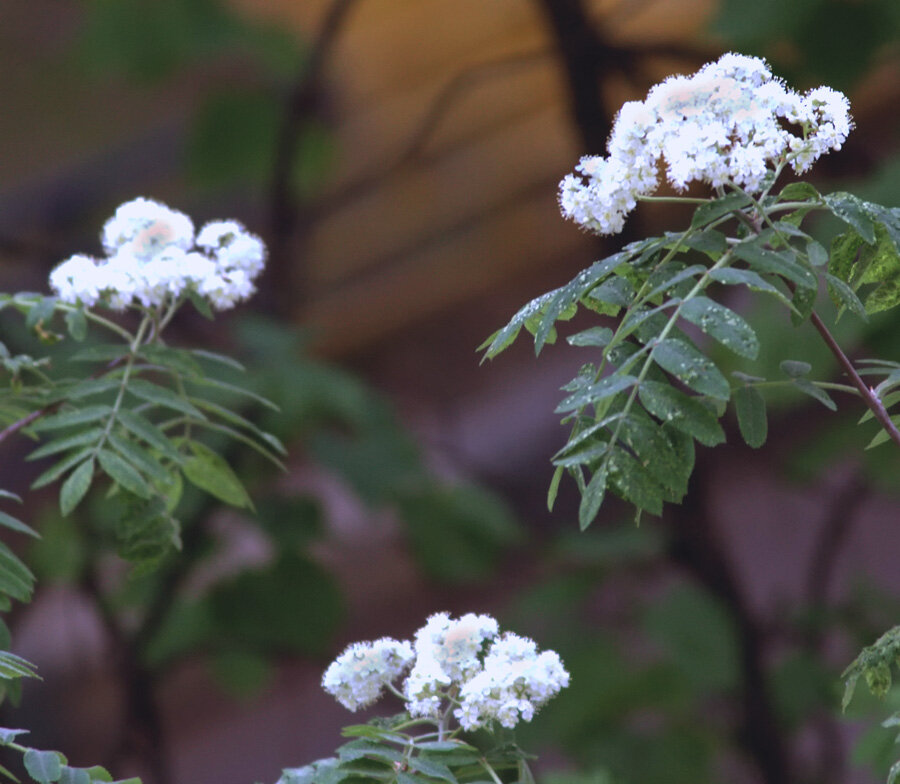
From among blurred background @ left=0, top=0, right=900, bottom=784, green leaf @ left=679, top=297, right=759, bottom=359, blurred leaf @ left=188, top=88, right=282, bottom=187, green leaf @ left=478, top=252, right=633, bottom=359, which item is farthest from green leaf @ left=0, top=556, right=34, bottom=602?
blurred leaf @ left=188, top=88, right=282, bottom=187

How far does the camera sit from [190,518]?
2010 mm

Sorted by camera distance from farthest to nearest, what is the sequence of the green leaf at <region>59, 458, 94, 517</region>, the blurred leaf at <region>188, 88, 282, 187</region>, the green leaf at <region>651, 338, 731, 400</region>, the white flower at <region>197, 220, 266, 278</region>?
1. the blurred leaf at <region>188, 88, 282, 187</region>
2. the white flower at <region>197, 220, 266, 278</region>
3. the green leaf at <region>59, 458, 94, 517</region>
4. the green leaf at <region>651, 338, 731, 400</region>

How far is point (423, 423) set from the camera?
4.03m

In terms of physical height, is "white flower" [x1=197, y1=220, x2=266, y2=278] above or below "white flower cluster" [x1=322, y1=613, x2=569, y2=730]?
above

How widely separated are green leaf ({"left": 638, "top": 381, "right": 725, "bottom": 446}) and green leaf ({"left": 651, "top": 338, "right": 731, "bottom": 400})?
0.02 m

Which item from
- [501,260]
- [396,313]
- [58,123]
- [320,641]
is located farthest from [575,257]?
[320,641]

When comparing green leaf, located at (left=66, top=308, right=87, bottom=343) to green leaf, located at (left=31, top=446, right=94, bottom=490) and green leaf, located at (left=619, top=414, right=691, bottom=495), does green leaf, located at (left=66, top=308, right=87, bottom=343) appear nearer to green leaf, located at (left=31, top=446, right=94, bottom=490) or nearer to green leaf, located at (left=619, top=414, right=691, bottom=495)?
green leaf, located at (left=31, top=446, right=94, bottom=490)

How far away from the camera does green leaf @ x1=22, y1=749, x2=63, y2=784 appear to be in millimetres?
667

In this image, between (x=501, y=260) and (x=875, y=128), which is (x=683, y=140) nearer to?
(x=875, y=128)

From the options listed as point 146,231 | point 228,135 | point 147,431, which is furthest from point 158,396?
point 228,135

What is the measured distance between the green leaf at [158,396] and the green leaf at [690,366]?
0.39 meters

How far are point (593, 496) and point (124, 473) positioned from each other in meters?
0.39

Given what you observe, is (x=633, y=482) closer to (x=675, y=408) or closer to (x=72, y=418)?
(x=675, y=408)

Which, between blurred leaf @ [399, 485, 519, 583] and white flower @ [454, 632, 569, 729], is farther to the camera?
blurred leaf @ [399, 485, 519, 583]
